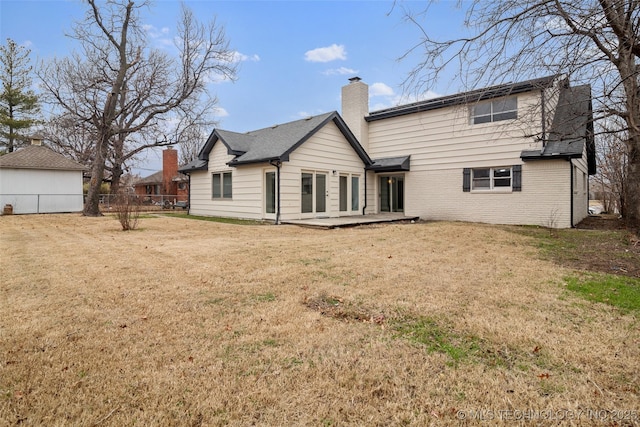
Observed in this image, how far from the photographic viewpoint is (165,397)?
7.07ft

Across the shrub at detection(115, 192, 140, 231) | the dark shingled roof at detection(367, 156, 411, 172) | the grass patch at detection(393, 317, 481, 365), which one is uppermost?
the dark shingled roof at detection(367, 156, 411, 172)

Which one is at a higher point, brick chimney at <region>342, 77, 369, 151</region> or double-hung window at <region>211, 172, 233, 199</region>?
brick chimney at <region>342, 77, 369, 151</region>

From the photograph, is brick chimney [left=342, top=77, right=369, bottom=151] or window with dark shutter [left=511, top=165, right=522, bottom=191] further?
brick chimney [left=342, top=77, right=369, bottom=151]

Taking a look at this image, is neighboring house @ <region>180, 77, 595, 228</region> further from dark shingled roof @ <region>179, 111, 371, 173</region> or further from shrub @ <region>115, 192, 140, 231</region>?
shrub @ <region>115, 192, 140, 231</region>

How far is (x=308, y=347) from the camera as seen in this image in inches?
111

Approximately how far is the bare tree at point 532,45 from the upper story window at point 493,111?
7.63 m

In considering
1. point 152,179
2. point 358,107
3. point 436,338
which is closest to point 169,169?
point 152,179

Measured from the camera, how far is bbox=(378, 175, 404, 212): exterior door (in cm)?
1683

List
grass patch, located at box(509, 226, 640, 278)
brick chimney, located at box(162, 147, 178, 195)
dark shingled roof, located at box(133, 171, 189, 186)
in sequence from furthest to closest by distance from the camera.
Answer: dark shingled roof, located at box(133, 171, 189, 186) < brick chimney, located at box(162, 147, 178, 195) < grass patch, located at box(509, 226, 640, 278)

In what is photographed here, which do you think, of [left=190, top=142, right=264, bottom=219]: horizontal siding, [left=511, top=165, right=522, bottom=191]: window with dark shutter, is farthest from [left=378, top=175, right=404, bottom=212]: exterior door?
[left=190, top=142, right=264, bottom=219]: horizontal siding

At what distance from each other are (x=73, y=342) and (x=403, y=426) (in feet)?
8.87

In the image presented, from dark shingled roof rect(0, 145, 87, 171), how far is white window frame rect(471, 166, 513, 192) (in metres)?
22.9

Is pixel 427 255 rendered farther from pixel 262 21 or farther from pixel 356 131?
pixel 356 131

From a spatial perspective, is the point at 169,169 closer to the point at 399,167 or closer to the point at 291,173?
the point at 291,173
